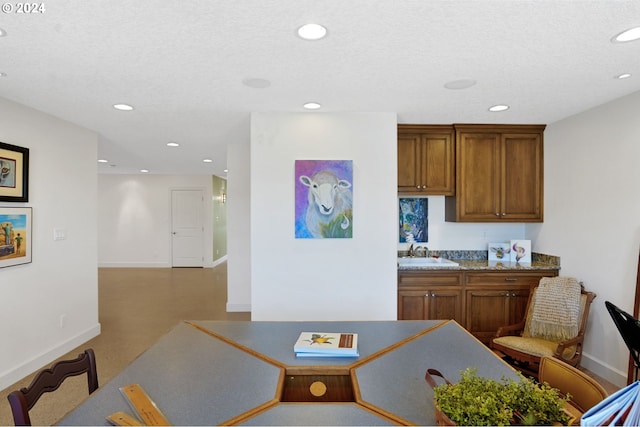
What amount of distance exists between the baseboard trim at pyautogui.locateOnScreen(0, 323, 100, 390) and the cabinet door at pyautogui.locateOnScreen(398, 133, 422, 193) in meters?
3.95

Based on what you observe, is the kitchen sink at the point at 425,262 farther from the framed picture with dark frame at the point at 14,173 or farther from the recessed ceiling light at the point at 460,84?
the framed picture with dark frame at the point at 14,173

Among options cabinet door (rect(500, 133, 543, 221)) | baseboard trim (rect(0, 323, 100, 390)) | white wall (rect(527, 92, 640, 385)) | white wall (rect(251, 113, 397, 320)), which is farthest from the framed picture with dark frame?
white wall (rect(527, 92, 640, 385))

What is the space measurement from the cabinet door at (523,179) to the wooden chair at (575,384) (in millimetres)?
2784

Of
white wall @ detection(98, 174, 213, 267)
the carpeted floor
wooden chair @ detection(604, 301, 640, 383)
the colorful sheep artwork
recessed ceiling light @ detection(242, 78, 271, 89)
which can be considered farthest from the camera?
white wall @ detection(98, 174, 213, 267)

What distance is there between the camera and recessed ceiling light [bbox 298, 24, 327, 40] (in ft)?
5.85

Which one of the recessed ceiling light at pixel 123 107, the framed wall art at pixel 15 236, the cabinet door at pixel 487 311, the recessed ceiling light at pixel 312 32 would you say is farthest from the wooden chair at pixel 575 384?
the framed wall art at pixel 15 236

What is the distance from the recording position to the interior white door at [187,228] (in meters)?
9.09

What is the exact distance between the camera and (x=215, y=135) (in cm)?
433

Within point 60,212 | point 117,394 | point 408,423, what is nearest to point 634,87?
point 408,423

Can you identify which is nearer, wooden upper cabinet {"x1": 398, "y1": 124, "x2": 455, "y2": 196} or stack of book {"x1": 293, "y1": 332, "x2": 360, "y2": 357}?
stack of book {"x1": 293, "y1": 332, "x2": 360, "y2": 357}

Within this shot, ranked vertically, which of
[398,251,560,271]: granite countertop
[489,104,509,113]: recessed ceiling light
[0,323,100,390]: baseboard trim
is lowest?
[0,323,100,390]: baseboard trim

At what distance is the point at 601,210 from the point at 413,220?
1781mm

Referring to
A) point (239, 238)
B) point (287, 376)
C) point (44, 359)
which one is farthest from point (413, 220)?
point (44, 359)

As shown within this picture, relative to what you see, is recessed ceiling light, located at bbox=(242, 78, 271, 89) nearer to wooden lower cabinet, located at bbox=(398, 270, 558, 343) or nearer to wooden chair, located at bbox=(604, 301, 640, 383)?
wooden lower cabinet, located at bbox=(398, 270, 558, 343)
